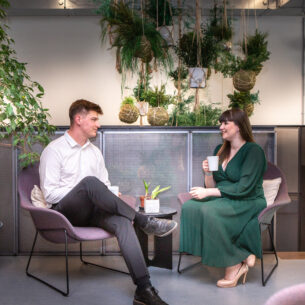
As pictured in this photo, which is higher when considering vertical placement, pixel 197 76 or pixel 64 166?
pixel 197 76

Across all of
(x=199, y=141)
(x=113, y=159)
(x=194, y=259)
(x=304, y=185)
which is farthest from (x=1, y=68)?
(x=304, y=185)

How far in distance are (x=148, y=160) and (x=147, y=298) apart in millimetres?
1722

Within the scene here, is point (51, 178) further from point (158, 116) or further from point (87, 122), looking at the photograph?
point (158, 116)

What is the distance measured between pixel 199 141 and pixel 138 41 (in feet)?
4.24

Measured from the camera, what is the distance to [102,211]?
3242mm

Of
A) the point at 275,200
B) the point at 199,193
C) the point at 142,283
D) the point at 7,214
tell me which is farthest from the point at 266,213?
the point at 7,214

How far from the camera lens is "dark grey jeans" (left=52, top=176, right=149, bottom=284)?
2923mm

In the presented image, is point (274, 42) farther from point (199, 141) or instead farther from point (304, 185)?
point (199, 141)

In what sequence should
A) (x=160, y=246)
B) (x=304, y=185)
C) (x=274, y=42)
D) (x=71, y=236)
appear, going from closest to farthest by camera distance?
(x=71, y=236) → (x=160, y=246) → (x=304, y=185) → (x=274, y=42)

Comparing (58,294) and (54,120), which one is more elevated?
(54,120)

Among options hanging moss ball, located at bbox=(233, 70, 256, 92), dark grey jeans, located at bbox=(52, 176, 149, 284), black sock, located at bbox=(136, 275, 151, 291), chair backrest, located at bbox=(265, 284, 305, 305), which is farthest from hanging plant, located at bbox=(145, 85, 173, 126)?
chair backrest, located at bbox=(265, 284, 305, 305)

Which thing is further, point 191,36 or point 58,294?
point 191,36

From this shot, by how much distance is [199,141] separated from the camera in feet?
13.9

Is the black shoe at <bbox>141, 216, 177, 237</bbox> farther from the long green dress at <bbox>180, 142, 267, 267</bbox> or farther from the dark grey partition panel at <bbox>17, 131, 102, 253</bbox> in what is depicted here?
the dark grey partition panel at <bbox>17, 131, 102, 253</bbox>
